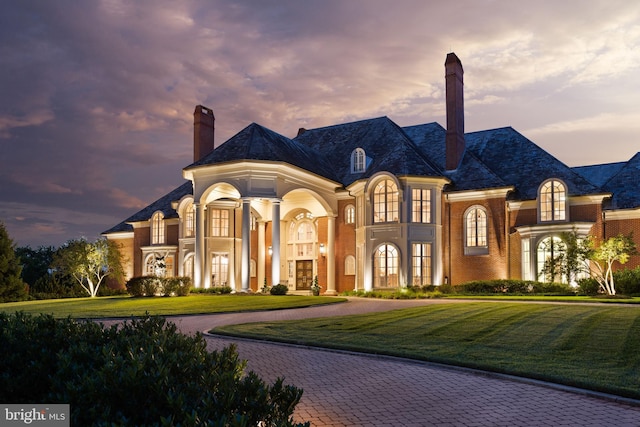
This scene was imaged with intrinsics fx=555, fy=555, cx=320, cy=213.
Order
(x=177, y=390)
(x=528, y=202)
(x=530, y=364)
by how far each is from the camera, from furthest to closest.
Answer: (x=528, y=202)
(x=530, y=364)
(x=177, y=390)

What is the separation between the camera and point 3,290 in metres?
33.9

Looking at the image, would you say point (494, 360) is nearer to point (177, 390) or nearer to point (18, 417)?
point (177, 390)

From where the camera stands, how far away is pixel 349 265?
35.8 metres

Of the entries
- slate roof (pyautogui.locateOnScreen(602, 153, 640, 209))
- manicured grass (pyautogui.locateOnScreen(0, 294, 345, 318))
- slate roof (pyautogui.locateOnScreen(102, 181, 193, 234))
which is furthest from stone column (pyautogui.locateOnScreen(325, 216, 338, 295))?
slate roof (pyautogui.locateOnScreen(602, 153, 640, 209))

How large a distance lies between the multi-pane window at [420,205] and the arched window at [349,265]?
5685 millimetres

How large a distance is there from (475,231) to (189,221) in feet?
63.7

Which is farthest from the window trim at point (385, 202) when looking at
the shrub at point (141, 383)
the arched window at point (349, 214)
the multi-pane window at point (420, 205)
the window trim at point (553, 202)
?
the shrub at point (141, 383)

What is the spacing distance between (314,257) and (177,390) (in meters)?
32.8

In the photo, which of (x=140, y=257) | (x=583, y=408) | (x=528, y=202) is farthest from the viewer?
(x=140, y=257)

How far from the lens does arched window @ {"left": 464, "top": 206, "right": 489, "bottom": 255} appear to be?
32812 mm

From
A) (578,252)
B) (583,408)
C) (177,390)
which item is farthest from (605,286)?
(177,390)

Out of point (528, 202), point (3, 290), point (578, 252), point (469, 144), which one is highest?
point (469, 144)

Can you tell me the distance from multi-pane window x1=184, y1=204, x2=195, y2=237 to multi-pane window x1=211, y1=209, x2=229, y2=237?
103 inches

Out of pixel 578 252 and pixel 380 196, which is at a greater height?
pixel 380 196
